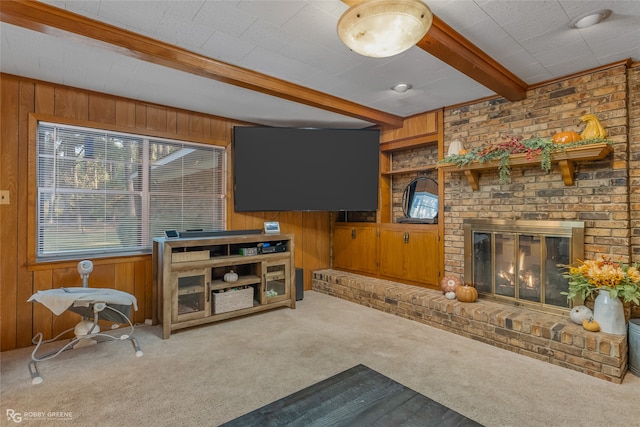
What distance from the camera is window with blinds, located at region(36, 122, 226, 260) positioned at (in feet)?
9.95

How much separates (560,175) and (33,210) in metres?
4.74

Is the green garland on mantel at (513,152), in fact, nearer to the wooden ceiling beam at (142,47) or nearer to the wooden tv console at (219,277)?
the wooden ceiling beam at (142,47)

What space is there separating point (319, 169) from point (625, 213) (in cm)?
300

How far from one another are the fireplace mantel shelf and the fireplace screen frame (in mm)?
389

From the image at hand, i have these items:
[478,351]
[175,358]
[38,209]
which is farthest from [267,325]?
[38,209]

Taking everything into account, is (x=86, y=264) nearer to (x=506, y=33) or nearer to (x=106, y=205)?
(x=106, y=205)

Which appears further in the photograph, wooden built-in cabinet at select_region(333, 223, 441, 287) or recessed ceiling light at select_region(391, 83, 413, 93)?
wooden built-in cabinet at select_region(333, 223, 441, 287)

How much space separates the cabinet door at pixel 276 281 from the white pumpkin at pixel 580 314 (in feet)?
9.09

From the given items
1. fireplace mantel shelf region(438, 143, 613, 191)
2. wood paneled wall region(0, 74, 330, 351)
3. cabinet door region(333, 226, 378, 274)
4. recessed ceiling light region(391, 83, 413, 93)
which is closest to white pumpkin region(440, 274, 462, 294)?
fireplace mantel shelf region(438, 143, 613, 191)

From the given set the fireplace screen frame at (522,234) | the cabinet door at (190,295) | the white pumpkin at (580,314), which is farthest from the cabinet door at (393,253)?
the cabinet door at (190,295)

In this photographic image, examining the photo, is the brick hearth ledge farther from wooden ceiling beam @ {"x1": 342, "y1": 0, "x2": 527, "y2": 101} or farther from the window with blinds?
the window with blinds

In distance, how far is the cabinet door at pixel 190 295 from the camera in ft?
10.2

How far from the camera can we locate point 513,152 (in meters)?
3.01

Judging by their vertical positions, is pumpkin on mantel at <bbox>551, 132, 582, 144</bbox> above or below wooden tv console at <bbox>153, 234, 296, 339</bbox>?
above
